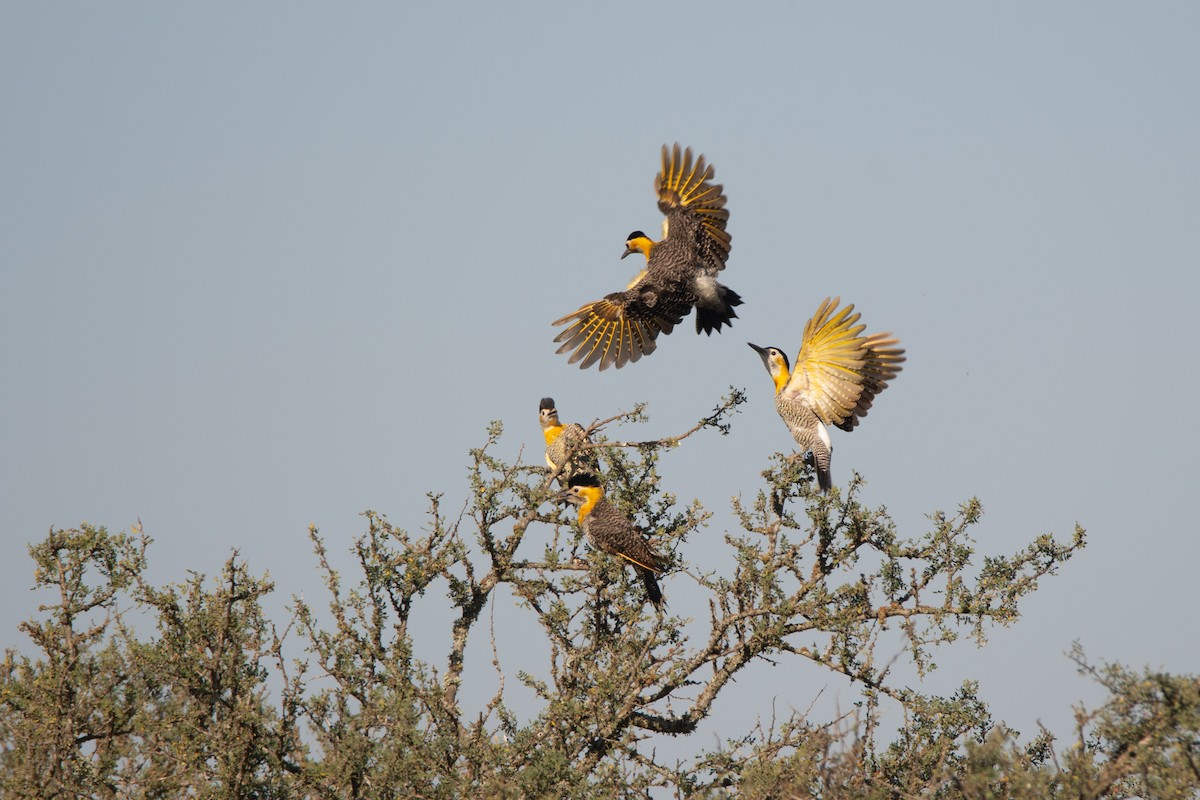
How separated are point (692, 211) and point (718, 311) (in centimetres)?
105

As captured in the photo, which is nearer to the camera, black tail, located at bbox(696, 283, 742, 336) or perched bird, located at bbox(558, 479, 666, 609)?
perched bird, located at bbox(558, 479, 666, 609)

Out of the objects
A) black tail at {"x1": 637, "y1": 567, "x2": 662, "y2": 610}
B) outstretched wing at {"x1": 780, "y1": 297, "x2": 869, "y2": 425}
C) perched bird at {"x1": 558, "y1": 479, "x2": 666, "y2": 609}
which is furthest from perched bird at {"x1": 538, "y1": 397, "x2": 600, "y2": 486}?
outstretched wing at {"x1": 780, "y1": 297, "x2": 869, "y2": 425}

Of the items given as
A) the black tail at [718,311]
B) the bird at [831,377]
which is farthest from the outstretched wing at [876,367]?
the black tail at [718,311]

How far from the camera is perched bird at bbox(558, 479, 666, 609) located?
9.05m

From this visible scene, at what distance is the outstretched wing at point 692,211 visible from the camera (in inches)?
463

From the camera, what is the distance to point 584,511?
948 centimetres

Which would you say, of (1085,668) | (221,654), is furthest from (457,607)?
(1085,668)

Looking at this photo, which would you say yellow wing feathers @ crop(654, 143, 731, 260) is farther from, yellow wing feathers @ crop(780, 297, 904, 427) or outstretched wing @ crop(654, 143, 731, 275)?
yellow wing feathers @ crop(780, 297, 904, 427)

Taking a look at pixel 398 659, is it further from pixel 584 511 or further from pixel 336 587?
pixel 584 511

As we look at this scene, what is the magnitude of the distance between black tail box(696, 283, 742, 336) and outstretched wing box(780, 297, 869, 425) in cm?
124

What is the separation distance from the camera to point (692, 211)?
12.0 meters

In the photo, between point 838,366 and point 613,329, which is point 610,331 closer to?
point 613,329

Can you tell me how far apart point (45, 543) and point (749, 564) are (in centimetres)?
469

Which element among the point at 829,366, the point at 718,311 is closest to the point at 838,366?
the point at 829,366
